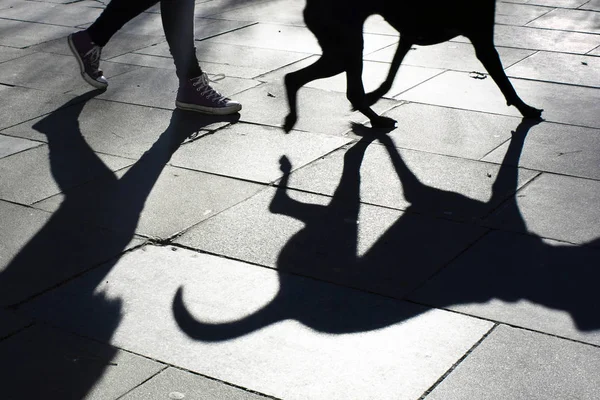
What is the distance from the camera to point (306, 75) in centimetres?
588

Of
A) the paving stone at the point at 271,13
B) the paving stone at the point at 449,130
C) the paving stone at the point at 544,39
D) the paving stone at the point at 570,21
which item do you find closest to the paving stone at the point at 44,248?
the paving stone at the point at 449,130

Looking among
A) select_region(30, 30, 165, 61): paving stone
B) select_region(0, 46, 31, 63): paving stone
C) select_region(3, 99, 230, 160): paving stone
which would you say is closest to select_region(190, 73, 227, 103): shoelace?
select_region(3, 99, 230, 160): paving stone

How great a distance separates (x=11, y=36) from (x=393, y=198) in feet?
17.7

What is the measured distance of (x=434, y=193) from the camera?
4.96 metres

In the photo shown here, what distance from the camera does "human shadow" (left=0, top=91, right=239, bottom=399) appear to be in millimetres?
3387

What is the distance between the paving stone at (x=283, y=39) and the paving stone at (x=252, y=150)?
2.12 metres

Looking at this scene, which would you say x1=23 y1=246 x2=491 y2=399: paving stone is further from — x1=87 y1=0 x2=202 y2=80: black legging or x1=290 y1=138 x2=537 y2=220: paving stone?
x1=87 y1=0 x2=202 y2=80: black legging

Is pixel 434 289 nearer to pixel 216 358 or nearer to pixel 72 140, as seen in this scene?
pixel 216 358

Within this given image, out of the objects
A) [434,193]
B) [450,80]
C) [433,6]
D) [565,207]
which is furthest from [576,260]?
[450,80]

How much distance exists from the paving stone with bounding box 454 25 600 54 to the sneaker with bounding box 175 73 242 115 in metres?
2.86

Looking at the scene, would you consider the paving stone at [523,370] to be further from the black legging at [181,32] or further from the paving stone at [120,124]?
the black legging at [181,32]

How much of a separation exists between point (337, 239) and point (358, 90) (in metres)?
1.71

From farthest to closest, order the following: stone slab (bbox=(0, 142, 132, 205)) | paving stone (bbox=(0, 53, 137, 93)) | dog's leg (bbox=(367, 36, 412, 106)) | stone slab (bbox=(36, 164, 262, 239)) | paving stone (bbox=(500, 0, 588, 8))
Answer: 1. paving stone (bbox=(500, 0, 588, 8))
2. paving stone (bbox=(0, 53, 137, 93))
3. dog's leg (bbox=(367, 36, 412, 106))
4. stone slab (bbox=(0, 142, 132, 205))
5. stone slab (bbox=(36, 164, 262, 239))

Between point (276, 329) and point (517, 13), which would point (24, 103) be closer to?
point (276, 329)
